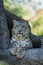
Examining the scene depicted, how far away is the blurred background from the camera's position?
303 cm

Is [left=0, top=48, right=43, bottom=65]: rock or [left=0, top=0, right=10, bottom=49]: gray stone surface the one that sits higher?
[left=0, top=0, right=10, bottom=49]: gray stone surface

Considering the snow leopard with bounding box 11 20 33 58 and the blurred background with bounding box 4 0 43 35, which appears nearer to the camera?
the snow leopard with bounding box 11 20 33 58

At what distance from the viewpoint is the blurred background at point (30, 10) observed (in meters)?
3.03

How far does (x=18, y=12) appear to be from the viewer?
3078 millimetres

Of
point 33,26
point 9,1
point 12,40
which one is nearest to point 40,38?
point 12,40

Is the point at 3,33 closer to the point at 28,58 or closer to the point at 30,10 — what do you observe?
the point at 28,58

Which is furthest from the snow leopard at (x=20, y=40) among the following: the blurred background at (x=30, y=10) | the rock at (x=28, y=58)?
the blurred background at (x=30, y=10)

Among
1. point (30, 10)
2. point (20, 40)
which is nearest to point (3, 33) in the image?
point (20, 40)

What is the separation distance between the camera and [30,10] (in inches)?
127

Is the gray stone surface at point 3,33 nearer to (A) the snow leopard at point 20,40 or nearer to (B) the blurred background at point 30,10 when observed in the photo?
(A) the snow leopard at point 20,40

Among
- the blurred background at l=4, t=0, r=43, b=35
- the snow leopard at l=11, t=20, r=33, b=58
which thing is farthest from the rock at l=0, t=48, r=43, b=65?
the blurred background at l=4, t=0, r=43, b=35

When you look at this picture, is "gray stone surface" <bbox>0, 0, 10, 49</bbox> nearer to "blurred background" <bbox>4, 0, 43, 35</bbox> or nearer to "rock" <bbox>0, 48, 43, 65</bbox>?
"rock" <bbox>0, 48, 43, 65</bbox>

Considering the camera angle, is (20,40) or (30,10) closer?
(20,40)

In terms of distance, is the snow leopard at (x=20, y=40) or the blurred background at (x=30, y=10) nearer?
the snow leopard at (x=20, y=40)
